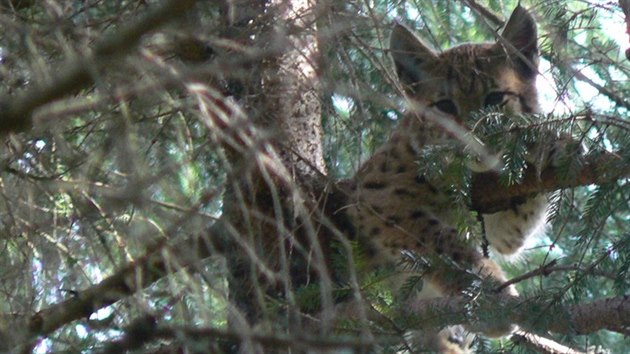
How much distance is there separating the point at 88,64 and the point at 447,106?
11.8ft

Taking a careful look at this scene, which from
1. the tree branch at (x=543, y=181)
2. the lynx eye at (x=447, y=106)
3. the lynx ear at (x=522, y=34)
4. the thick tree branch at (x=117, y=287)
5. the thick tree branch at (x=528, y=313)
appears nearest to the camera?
the thick tree branch at (x=117, y=287)

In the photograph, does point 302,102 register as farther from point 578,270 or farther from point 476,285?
point 578,270

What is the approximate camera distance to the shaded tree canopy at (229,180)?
6.68 feet

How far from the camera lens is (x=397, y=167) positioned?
4.89m

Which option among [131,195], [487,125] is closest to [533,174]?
[487,125]

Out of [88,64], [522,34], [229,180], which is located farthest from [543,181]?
[88,64]

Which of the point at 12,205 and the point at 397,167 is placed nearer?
the point at 12,205

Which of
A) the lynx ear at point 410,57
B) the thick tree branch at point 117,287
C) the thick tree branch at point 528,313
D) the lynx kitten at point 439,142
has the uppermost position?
the lynx ear at point 410,57

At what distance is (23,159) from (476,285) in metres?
1.46

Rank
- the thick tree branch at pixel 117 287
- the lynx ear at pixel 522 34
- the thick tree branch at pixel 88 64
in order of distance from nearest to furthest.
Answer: the thick tree branch at pixel 88 64, the thick tree branch at pixel 117 287, the lynx ear at pixel 522 34

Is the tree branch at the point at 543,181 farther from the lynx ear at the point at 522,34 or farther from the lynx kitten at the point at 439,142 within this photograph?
the lynx ear at the point at 522,34

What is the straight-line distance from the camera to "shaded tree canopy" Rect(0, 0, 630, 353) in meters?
2.04

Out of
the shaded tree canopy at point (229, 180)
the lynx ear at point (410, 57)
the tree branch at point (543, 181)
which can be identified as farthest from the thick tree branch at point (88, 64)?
the lynx ear at point (410, 57)

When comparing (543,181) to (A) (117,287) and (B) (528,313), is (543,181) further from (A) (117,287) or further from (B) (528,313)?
(A) (117,287)
